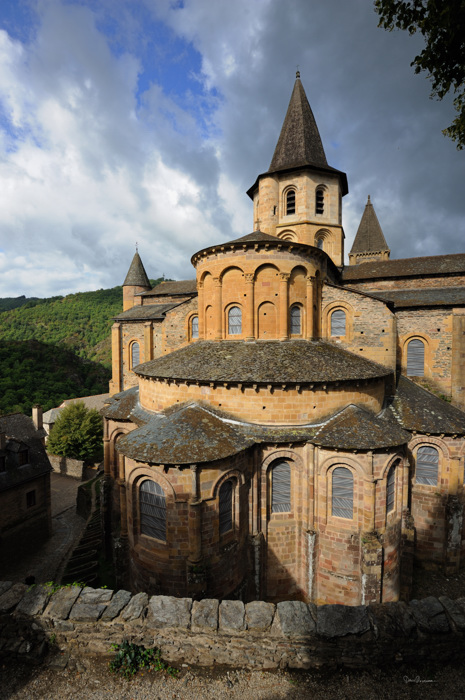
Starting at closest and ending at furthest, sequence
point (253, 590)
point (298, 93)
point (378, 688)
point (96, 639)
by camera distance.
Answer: point (378, 688) → point (96, 639) → point (253, 590) → point (298, 93)

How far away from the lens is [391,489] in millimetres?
12297

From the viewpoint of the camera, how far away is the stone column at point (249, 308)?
608 inches

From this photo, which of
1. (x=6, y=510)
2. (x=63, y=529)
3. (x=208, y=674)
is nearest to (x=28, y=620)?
(x=208, y=674)

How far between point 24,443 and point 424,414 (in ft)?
73.9

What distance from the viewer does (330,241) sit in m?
26.4

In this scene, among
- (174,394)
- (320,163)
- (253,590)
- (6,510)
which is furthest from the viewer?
(320,163)

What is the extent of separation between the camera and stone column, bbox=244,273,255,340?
15.4 metres

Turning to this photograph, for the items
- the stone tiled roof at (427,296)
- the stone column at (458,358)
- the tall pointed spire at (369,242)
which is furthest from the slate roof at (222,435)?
the tall pointed spire at (369,242)

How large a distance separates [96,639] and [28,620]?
3.99ft

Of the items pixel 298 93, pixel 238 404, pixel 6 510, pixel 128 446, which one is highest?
pixel 298 93

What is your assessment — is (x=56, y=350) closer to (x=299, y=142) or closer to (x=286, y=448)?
(x=299, y=142)

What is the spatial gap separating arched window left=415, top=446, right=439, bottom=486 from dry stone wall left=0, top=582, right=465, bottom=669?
10275 mm

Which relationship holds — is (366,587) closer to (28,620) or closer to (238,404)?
(238,404)

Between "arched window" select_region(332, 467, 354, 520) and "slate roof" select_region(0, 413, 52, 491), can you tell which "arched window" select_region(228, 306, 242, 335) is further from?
"slate roof" select_region(0, 413, 52, 491)
